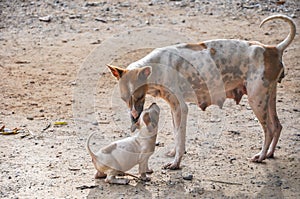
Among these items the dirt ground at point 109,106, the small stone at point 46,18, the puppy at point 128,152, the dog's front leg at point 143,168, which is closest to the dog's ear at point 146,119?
the puppy at point 128,152

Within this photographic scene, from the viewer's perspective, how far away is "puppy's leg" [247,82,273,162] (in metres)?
6.68

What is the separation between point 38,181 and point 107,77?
3714 mm

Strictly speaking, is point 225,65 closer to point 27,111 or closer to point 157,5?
point 27,111

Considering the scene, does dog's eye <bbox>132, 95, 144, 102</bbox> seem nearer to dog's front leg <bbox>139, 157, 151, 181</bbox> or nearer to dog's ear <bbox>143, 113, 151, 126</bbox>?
dog's ear <bbox>143, 113, 151, 126</bbox>

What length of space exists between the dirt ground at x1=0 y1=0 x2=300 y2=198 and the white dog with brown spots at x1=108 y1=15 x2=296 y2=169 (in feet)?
1.62

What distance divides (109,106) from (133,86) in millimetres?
2459

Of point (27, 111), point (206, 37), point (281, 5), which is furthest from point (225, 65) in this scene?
point (281, 5)

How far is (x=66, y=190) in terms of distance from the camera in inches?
239

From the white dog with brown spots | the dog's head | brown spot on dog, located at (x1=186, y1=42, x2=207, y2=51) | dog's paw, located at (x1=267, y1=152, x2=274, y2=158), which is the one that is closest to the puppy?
the dog's head

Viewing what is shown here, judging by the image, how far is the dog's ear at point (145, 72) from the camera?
20.5 feet

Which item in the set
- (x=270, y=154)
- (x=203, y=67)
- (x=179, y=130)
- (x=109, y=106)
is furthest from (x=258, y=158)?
(x=109, y=106)

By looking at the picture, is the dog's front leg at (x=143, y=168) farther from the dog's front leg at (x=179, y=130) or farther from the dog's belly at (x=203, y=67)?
the dog's belly at (x=203, y=67)

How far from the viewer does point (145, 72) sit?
6270mm

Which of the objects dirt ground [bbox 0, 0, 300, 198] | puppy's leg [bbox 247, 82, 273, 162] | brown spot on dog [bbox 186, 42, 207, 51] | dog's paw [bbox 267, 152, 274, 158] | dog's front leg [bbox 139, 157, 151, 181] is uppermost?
brown spot on dog [bbox 186, 42, 207, 51]
